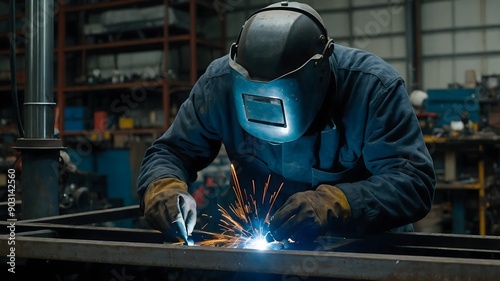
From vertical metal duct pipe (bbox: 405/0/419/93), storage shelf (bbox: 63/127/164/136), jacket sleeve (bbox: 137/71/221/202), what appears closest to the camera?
jacket sleeve (bbox: 137/71/221/202)

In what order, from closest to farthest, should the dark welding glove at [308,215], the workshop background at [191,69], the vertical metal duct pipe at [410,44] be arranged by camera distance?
the dark welding glove at [308,215]
the workshop background at [191,69]
the vertical metal duct pipe at [410,44]

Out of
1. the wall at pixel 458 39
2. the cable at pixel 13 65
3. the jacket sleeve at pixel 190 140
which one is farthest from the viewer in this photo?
the wall at pixel 458 39

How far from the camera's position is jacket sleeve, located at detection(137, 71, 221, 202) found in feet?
6.52

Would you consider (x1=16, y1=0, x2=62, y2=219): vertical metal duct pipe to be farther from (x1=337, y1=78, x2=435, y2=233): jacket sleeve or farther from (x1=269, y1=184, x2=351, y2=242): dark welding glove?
(x1=337, y1=78, x2=435, y2=233): jacket sleeve

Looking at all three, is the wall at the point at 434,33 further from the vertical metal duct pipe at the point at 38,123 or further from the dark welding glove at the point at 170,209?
the dark welding glove at the point at 170,209

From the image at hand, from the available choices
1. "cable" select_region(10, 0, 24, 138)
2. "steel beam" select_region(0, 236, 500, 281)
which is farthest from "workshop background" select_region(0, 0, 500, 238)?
"steel beam" select_region(0, 236, 500, 281)

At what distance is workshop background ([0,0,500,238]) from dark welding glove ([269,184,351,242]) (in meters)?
4.06

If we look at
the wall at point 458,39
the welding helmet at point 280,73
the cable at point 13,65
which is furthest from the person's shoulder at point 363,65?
the wall at point 458,39

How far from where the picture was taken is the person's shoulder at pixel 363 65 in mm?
1801

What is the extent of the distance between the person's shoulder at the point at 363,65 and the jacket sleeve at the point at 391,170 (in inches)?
1.5

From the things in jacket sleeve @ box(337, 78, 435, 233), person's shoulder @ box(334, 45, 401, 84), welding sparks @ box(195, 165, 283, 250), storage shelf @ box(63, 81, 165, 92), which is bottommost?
welding sparks @ box(195, 165, 283, 250)

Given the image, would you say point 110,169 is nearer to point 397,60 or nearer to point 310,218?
point 397,60

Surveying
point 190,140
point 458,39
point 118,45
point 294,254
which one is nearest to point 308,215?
point 294,254

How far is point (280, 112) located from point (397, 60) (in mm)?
6777
